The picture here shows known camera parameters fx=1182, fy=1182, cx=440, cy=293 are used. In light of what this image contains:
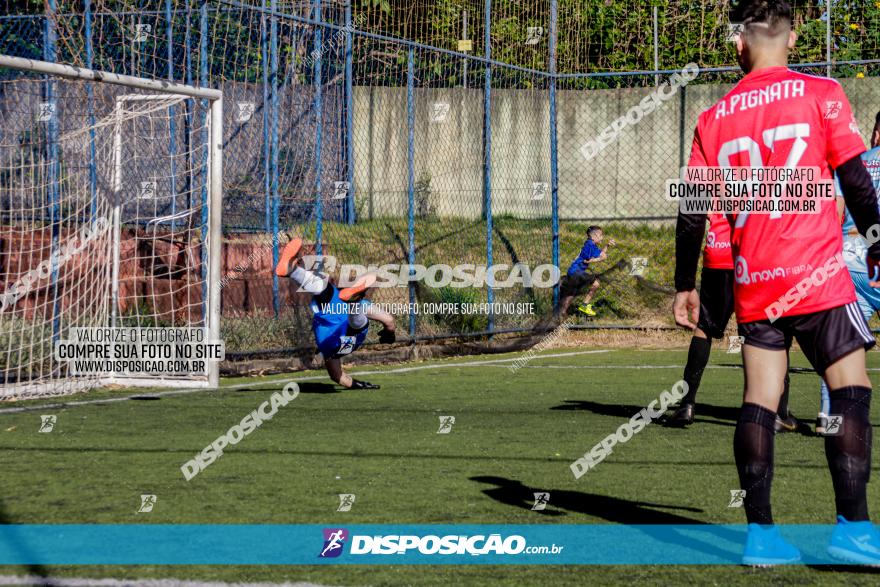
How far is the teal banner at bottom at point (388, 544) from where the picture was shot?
4.57m

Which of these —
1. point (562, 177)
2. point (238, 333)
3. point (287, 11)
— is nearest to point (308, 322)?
point (238, 333)

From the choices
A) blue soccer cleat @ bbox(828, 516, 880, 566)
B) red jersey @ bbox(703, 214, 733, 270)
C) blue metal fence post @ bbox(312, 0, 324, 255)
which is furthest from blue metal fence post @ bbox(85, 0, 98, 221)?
blue soccer cleat @ bbox(828, 516, 880, 566)

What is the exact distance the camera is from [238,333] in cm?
1198

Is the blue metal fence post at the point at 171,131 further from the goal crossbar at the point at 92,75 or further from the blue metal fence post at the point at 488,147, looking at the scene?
the blue metal fence post at the point at 488,147

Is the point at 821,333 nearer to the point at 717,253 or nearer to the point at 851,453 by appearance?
the point at 851,453

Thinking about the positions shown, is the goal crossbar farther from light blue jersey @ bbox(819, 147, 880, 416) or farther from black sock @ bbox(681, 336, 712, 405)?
light blue jersey @ bbox(819, 147, 880, 416)

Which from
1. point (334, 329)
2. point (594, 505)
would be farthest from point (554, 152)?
point (594, 505)

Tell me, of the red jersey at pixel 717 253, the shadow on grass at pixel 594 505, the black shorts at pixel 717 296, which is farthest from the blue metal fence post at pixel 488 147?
the shadow on grass at pixel 594 505

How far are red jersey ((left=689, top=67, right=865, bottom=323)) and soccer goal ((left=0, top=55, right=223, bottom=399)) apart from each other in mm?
6301

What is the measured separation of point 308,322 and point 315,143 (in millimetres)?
1902

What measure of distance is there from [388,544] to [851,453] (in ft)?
6.05

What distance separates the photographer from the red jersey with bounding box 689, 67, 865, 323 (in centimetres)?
443

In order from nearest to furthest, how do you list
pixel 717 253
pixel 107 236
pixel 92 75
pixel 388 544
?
pixel 388 544
pixel 717 253
pixel 92 75
pixel 107 236

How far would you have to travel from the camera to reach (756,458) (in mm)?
4477
